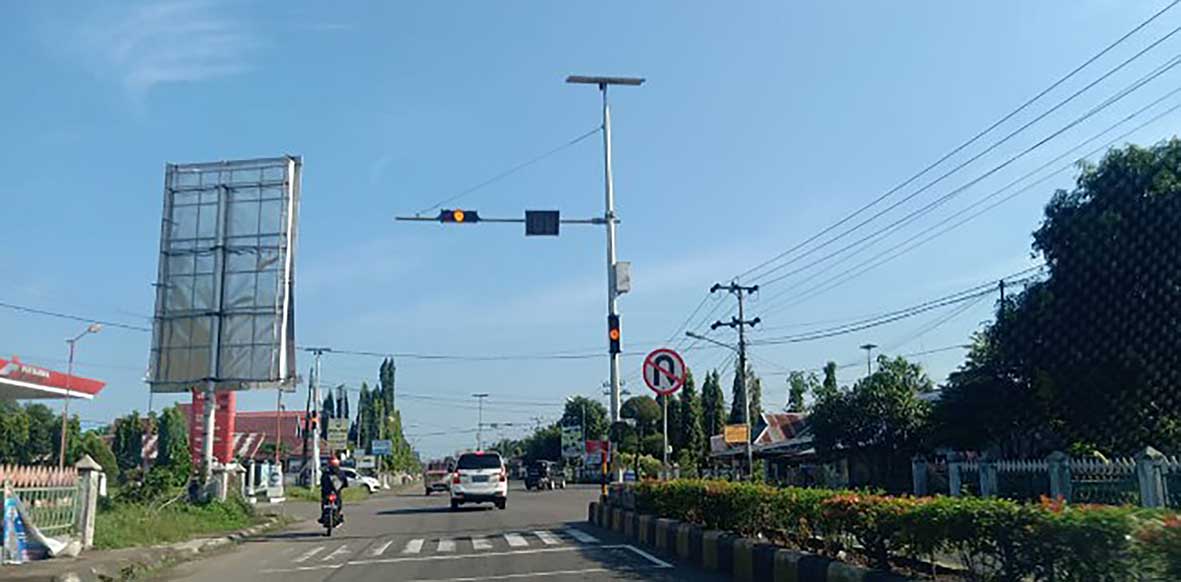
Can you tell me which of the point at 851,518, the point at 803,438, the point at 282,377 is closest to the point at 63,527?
the point at 282,377

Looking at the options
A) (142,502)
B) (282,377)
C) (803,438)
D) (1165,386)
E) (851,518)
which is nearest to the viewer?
(851,518)

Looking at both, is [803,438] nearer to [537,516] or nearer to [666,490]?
[537,516]

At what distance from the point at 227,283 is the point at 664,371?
44.9 ft

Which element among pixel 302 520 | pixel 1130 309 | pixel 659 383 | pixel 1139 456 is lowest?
pixel 302 520

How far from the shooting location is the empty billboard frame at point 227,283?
24547 mm

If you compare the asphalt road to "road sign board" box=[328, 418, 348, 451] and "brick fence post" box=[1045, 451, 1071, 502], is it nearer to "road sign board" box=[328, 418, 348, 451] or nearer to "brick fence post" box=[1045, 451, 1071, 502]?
"brick fence post" box=[1045, 451, 1071, 502]

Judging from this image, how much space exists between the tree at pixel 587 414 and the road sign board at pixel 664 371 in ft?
312

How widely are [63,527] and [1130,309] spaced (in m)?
20.4

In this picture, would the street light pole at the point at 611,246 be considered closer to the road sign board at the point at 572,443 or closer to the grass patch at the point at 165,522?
the grass patch at the point at 165,522

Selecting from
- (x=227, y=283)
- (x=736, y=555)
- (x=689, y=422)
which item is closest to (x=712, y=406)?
(x=689, y=422)

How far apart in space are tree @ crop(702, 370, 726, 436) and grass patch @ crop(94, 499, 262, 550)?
6032 cm

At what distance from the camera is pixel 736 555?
37.1ft

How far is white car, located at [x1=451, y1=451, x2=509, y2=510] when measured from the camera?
31.0 m

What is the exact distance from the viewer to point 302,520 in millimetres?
28062
